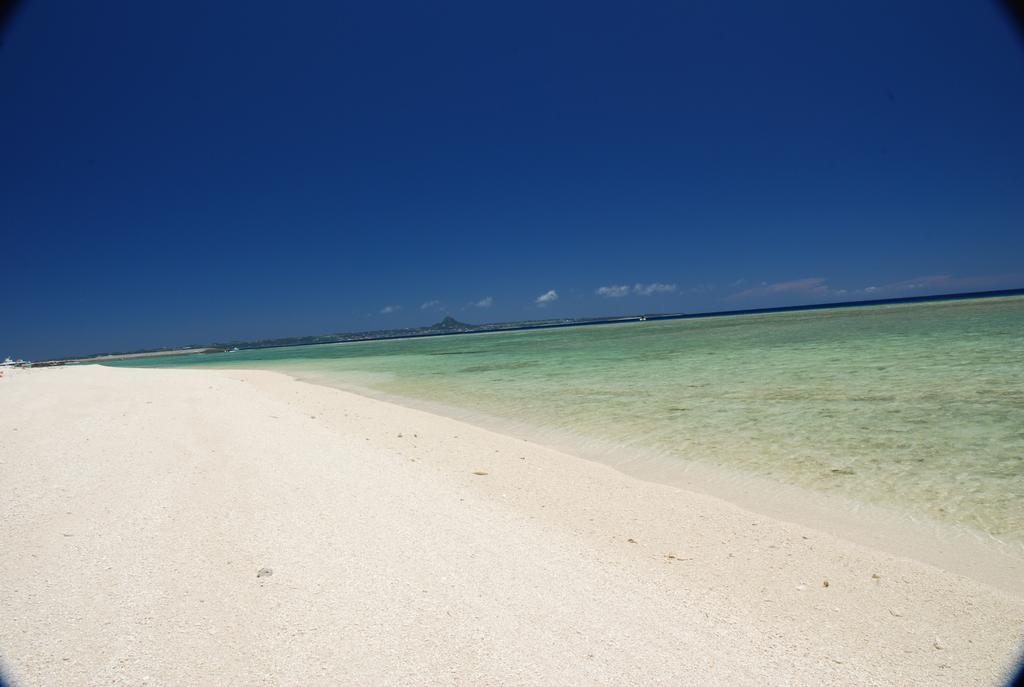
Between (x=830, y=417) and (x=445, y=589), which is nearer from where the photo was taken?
(x=445, y=589)

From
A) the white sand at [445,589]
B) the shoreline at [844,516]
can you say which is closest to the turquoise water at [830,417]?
the shoreline at [844,516]

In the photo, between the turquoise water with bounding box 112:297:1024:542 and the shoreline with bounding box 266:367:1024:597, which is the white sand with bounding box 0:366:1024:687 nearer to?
the shoreline with bounding box 266:367:1024:597

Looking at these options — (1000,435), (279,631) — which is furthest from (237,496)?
(1000,435)

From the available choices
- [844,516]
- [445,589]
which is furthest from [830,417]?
[445,589]

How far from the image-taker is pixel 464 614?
298 cm

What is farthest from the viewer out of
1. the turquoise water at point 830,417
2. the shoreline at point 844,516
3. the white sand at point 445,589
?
the turquoise water at point 830,417

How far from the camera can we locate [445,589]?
10.8 feet

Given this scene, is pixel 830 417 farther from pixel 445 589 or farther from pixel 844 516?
pixel 445 589

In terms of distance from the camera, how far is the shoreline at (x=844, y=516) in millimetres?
4023

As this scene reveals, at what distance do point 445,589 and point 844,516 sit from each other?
176 inches

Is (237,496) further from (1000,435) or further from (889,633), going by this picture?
(1000,435)

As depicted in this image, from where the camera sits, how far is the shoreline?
4023 millimetres

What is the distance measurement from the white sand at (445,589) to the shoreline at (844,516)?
43 centimetres

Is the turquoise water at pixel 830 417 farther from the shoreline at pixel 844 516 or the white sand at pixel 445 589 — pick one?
the white sand at pixel 445 589
